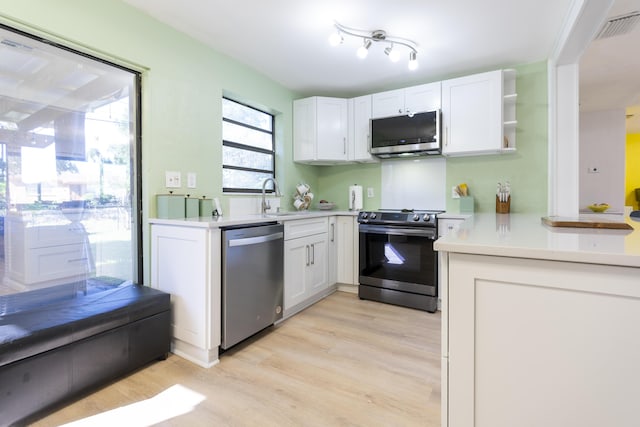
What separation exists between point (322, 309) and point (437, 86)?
8.18 ft

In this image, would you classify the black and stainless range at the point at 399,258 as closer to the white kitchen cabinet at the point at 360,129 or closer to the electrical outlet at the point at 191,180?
the white kitchen cabinet at the point at 360,129

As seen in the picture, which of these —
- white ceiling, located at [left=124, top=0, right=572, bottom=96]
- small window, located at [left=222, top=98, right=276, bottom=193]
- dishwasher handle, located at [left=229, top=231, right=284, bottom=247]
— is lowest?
dishwasher handle, located at [left=229, top=231, right=284, bottom=247]

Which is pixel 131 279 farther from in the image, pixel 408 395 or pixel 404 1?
pixel 404 1

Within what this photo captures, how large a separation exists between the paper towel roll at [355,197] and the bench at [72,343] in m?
2.35

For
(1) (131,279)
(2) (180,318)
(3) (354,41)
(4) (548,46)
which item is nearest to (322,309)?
(2) (180,318)

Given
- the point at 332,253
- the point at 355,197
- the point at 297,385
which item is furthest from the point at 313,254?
the point at 297,385

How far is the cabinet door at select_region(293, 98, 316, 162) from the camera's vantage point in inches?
141

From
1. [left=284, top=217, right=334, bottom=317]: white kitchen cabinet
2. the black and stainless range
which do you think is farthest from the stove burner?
[left=284, top=217, right=334, bottom=317]: white kitchen cabinet

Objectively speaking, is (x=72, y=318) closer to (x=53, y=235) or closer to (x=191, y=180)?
(x=53, y=235)

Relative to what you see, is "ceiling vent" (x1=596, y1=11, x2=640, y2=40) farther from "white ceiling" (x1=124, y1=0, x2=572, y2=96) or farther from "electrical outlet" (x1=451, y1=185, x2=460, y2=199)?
"electrical outlet" (x1=451, y1=185, x2=460, y2=199)

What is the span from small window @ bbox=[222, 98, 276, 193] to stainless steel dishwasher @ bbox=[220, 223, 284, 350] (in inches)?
36.5

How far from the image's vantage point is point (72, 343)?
151cm

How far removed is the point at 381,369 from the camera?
1874 mm

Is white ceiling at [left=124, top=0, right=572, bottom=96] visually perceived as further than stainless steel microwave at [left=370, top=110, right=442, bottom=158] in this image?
No
